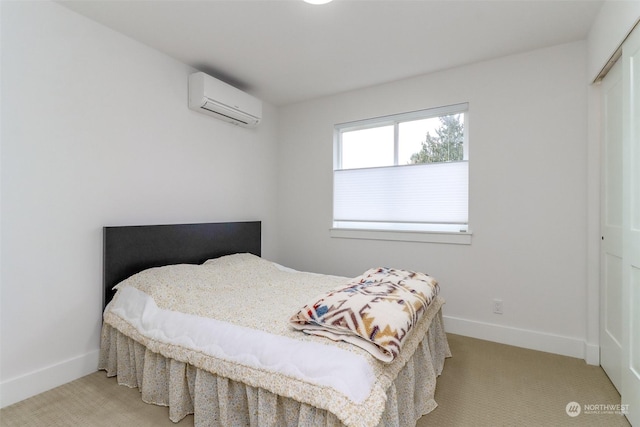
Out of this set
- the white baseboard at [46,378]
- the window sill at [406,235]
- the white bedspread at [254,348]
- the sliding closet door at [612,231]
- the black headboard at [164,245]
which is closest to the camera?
the white bedspread at [254,348]

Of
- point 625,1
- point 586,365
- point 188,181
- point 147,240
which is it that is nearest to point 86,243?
point 147,240

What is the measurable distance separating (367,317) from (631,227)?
4.93ft

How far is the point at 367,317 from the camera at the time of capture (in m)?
1.42

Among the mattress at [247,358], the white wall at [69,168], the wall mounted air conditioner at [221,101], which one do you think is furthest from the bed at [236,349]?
the wall mounted air conditioner at [221,101]

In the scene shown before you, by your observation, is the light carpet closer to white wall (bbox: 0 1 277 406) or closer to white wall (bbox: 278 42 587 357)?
white wall (bbox: 0 1 277 406)

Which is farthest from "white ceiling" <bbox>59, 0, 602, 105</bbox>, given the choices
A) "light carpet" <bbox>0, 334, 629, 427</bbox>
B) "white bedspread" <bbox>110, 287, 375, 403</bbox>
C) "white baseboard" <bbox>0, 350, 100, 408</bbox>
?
"light carpet" <bbox>0, 334, 629, 427</bbox>

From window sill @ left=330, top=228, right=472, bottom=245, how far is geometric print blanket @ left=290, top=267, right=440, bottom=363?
1.31 m

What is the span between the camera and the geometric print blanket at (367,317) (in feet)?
4.44

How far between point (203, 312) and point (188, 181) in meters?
1.46

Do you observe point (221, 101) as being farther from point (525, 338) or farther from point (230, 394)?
point (525, 338)

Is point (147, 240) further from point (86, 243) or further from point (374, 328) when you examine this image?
point (374, 328)

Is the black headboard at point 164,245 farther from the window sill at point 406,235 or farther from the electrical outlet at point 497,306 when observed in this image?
the electrical outlet at point 497,306

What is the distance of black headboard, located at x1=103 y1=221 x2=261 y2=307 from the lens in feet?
7.42

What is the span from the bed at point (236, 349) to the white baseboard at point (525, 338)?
0.60 m
